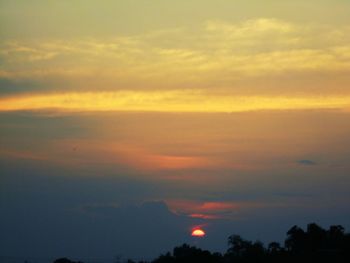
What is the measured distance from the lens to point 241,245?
145000mm

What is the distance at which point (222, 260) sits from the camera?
126938mm

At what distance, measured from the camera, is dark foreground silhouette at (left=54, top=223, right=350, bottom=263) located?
110m

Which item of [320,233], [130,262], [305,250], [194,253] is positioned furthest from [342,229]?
[130,262]

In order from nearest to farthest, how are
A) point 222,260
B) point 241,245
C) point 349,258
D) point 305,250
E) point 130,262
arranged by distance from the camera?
point 349,258, point 305,250, point 222,260, point 241,245, point 130,262

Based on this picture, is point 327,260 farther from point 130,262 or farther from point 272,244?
point 130,262

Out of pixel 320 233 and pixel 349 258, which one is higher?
pixel 320 233

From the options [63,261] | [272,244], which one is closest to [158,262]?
[272,244]

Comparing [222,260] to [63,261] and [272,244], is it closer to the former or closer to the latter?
[272,244]

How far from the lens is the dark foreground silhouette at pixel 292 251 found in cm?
11019

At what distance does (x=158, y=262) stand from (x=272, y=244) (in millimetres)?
19141

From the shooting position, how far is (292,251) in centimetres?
11919

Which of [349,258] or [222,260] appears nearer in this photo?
[349,258]

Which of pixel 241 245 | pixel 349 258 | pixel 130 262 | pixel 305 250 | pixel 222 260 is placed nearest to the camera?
pixel 349 258

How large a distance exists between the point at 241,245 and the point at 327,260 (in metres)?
40.0
